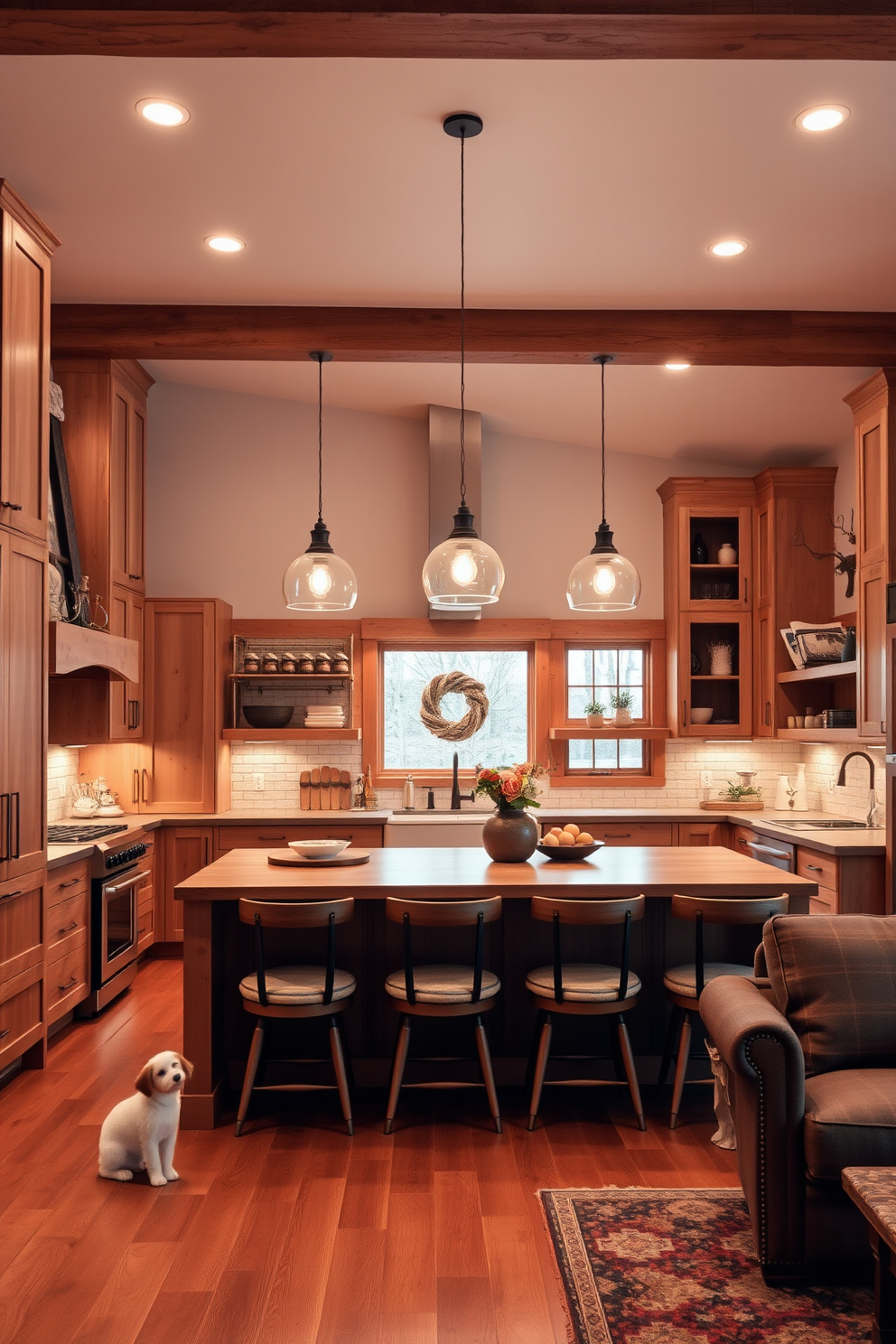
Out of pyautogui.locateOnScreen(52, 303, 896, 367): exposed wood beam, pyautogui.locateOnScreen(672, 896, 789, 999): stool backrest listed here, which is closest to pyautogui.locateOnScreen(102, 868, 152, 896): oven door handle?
pyautogui.locateOnScreen(52, 303, 896, 367): exposed wood beam

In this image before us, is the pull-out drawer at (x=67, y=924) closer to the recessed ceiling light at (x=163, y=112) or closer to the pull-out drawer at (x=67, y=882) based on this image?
the pull-out drawer at (x=67, y=882)

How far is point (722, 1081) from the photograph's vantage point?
3494mm

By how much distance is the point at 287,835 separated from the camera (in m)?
6.60

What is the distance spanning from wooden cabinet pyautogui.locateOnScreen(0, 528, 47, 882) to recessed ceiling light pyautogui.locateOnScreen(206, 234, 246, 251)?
1.45m

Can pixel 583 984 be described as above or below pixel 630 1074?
above

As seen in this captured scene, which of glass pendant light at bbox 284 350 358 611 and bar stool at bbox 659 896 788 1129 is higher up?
glass pendant light at bbox 284 350 358 611

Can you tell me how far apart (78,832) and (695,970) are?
10.9 feet

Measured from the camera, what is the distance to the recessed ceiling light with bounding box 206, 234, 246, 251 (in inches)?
171

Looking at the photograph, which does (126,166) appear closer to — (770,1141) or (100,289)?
(100,289)

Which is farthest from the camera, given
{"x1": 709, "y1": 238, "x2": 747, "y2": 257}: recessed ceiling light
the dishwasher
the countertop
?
the countertop

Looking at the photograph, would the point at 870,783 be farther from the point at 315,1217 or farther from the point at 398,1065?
the point at 315,1217

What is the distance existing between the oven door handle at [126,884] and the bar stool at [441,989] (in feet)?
6.90

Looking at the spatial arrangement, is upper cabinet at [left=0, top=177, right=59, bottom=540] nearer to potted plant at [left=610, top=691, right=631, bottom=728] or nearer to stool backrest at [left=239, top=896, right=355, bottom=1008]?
stool backrest at [left=239, top=896, right=355, bottom=1008]

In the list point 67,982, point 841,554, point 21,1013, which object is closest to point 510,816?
point 21,1013
